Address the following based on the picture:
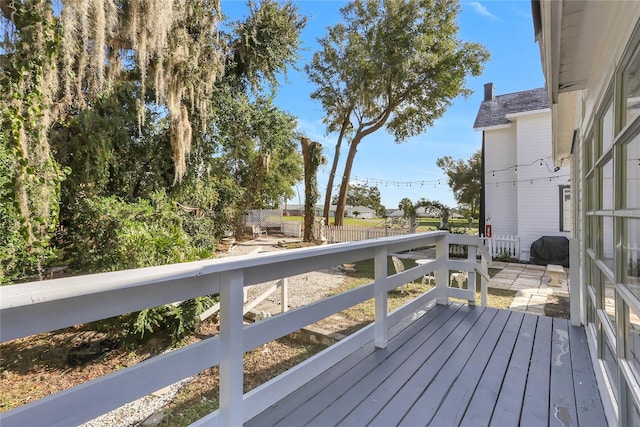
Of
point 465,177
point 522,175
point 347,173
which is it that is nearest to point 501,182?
point 522,175

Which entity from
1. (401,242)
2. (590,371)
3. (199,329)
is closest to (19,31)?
(199,329)

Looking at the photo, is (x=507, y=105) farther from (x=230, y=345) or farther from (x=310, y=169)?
(x=230, y=345)

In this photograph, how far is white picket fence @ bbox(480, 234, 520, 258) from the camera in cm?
973

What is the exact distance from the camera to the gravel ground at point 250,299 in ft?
9.38

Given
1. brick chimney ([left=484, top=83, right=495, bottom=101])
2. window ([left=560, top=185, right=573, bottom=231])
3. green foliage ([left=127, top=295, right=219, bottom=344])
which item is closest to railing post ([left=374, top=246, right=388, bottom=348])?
green foliage ([left=127, top=295, right=219, bottom=344])

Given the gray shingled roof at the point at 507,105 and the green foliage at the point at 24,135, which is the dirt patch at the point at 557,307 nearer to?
the gray shingled roof at the point at 507,105

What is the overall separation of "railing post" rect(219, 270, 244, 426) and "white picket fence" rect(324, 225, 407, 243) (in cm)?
1080

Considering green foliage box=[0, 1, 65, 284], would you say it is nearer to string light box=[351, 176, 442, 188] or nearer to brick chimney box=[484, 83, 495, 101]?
string light box=[351, 176, 442, 188]

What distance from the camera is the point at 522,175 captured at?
9.94 meters

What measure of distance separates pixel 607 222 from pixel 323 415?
1890mm

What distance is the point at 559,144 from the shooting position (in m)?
4.86

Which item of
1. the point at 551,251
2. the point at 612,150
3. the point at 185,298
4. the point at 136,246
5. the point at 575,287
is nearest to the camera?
the point at 185,298

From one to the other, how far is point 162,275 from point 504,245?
10815 mm

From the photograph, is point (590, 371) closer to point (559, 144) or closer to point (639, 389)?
point (639, 389)
